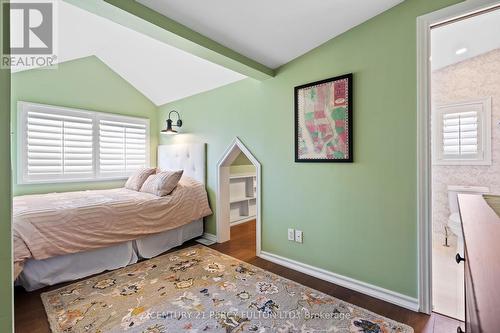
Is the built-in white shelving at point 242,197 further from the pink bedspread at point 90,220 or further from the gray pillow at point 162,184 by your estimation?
the gray pillow at point 162,184

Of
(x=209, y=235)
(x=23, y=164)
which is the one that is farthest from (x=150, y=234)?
(x=23, y=164)

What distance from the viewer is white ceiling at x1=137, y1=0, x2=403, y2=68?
5.61 feet

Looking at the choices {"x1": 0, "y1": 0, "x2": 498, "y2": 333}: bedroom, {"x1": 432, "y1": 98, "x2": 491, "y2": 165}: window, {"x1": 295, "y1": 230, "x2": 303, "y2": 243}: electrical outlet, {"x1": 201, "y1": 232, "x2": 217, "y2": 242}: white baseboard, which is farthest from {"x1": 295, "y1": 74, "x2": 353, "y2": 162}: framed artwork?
{"x1": 432, "y1": 98, "x2": 491, "y2": 165}: window

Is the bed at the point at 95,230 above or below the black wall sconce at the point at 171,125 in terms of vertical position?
below

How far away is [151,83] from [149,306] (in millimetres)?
3150

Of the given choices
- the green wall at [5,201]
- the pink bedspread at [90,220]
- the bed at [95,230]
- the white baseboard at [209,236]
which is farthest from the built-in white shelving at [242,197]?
the green wall at [5,201]

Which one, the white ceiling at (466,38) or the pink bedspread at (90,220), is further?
the white ceiling at (466,38)

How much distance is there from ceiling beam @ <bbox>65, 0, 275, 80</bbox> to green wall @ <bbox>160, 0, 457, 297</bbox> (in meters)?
0.54

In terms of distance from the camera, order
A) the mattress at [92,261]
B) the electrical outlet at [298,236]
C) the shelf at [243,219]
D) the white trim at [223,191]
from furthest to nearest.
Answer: the shelf at [243,219] < the white trim at [223,191] < the electrical outlet at [298,236] < the mattress at [92,261]

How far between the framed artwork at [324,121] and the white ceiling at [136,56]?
1041 millimetres

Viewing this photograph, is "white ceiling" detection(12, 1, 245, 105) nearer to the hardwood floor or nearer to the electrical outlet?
the electrical outlet

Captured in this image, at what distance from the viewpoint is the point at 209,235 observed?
138 inches

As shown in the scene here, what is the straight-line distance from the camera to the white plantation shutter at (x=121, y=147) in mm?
3736

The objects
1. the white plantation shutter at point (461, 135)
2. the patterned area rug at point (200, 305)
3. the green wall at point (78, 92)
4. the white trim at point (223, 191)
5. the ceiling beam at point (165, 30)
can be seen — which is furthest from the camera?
the white trim at point (223, 191)
